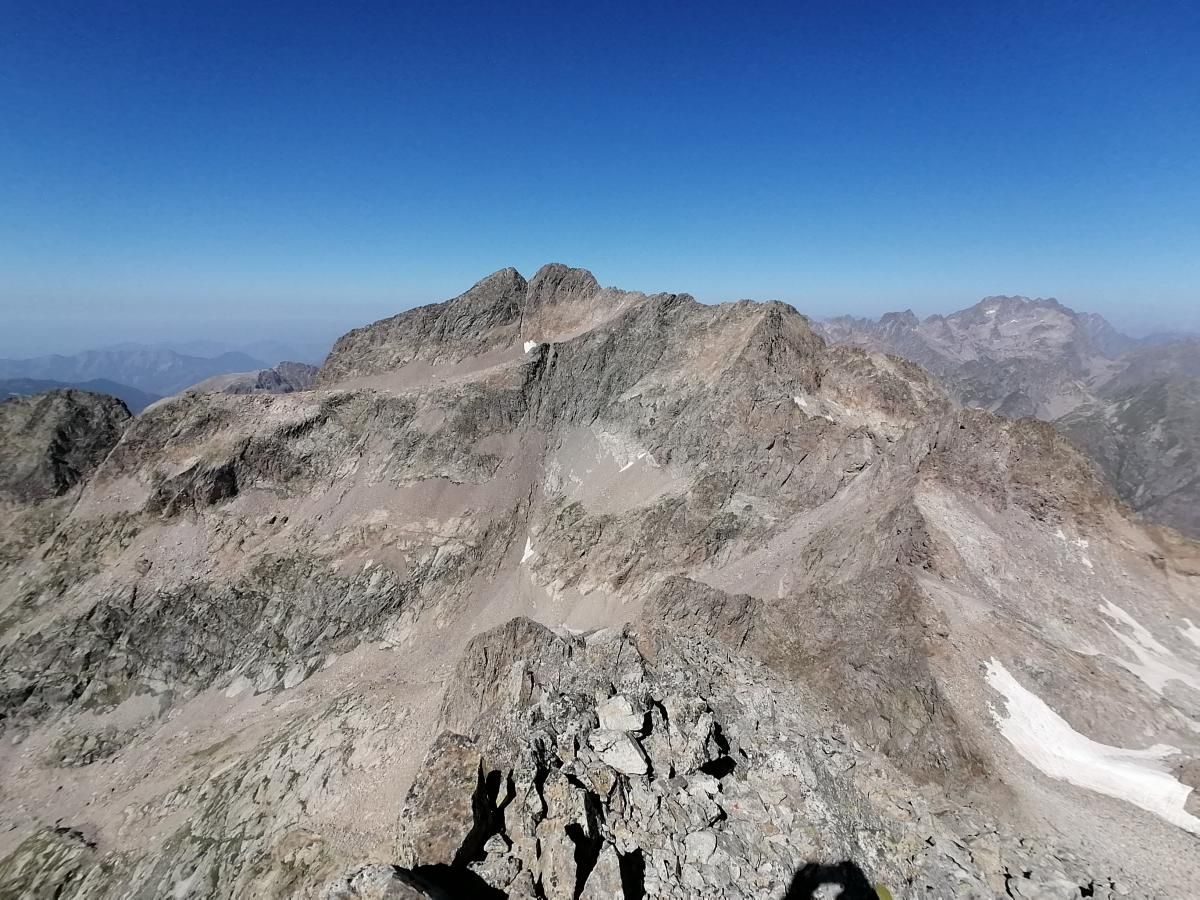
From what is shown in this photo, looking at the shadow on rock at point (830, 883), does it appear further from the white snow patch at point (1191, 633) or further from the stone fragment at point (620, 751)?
the white snow patch at point (1191, 633)

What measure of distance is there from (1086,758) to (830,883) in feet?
48.2

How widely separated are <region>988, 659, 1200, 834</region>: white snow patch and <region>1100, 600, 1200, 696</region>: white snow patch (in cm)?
432

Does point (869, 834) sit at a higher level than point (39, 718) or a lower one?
higher

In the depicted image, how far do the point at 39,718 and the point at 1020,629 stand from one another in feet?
241

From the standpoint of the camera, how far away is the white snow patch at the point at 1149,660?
26.6m

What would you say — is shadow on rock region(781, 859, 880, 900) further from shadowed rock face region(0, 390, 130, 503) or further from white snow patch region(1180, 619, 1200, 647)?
shadowed rock face region(0, 390, 130, 503)

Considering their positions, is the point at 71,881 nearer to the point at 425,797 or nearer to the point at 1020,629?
the point at 425,797

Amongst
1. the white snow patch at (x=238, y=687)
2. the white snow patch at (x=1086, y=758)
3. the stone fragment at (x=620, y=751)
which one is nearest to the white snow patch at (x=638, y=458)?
the stone fragment at (x=620, y=751)

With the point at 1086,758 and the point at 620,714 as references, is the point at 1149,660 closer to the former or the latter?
the point at 1086,758

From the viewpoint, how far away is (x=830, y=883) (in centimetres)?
1873

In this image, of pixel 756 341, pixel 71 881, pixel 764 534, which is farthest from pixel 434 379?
pixel 71 881

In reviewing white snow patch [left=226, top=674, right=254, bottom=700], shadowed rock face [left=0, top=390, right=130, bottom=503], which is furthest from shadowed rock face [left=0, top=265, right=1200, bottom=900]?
shadowed rock face [left=0, top=390, right=130, bottom=503]

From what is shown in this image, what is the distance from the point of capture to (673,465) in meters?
57.1

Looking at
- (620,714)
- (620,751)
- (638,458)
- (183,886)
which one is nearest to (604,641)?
(620,714)
